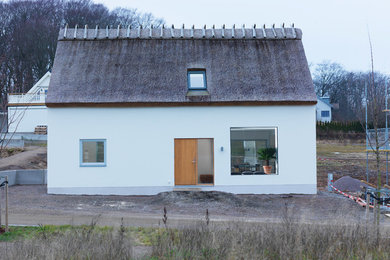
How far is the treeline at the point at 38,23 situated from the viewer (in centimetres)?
5303

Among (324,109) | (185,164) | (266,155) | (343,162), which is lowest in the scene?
(343,162)

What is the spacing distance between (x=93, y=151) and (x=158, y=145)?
261cm

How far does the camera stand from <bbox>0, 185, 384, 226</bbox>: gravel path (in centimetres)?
1199

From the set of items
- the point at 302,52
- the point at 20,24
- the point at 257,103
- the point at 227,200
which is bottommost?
the point at 227,200

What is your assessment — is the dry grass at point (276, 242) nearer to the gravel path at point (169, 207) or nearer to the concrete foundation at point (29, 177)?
the gravel path at point (169, 207)

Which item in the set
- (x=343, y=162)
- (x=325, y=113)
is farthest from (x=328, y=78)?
(x=343, y=162)

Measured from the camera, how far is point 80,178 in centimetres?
1662

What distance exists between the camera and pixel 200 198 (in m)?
15.5

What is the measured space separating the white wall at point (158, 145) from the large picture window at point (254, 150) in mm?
256

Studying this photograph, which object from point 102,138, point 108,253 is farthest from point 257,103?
point 108,253

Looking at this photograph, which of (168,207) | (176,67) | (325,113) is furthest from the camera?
(325,113)

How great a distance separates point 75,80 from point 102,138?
2.75 metres

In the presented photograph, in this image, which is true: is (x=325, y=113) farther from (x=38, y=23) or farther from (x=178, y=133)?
(x=178, y=133)

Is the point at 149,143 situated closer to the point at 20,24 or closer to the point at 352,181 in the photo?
the point at 352,181
